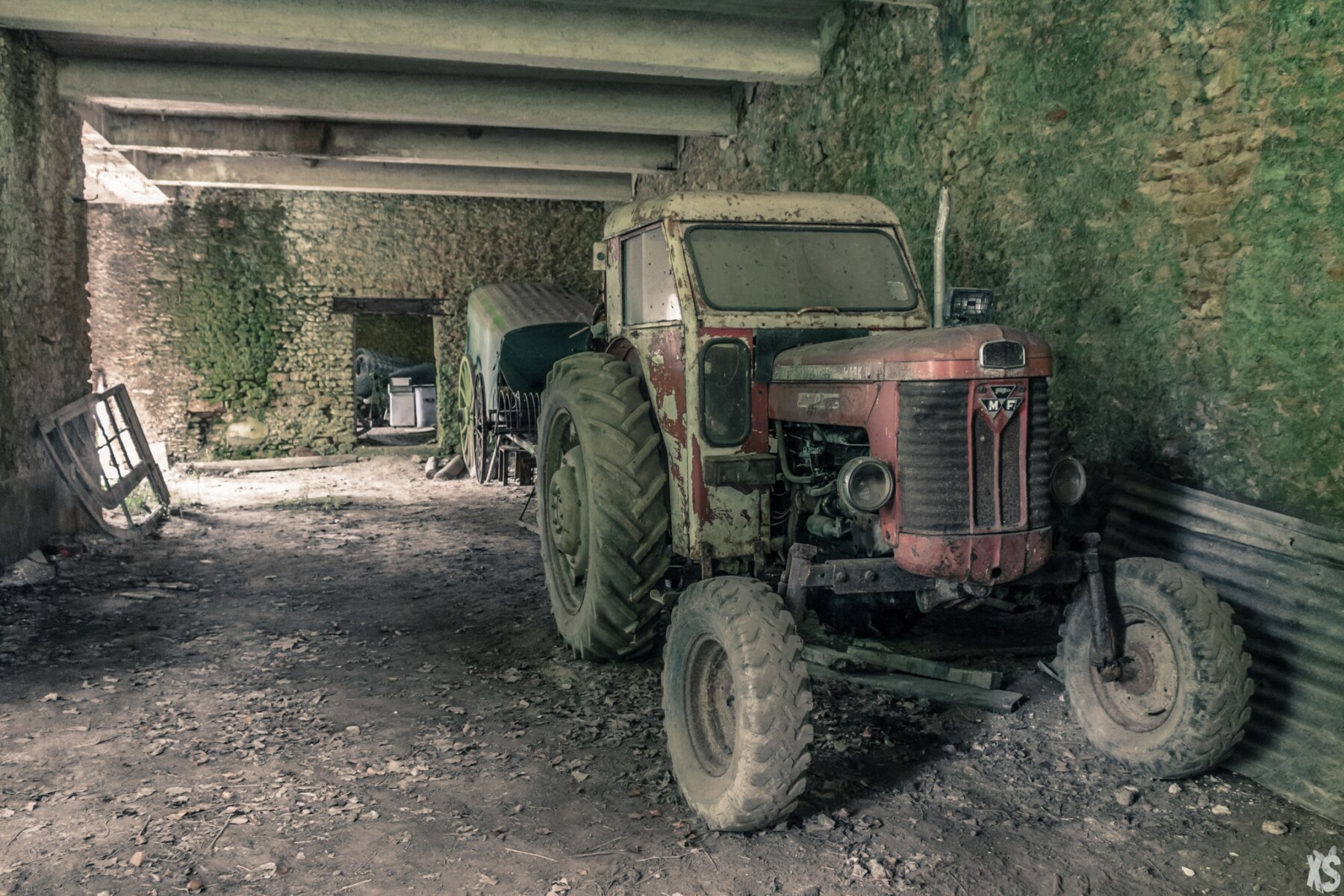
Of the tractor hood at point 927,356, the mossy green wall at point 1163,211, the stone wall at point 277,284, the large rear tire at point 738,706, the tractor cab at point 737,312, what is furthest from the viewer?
the stone wall at point 277,284

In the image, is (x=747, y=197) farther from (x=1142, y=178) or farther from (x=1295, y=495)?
(x=1295, y=495)

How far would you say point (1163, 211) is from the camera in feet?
12.1

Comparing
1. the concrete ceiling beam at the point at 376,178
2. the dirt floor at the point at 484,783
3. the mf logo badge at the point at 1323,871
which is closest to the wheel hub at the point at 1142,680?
the dirt floor at the point at 484,783

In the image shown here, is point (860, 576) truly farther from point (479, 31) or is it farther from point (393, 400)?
point (393, 400)

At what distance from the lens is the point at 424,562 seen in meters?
6.07

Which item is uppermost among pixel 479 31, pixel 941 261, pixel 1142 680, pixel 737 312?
pixel 479 31

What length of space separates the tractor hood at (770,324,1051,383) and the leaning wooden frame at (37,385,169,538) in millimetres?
5619

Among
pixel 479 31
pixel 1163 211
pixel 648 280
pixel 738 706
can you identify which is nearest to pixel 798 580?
pixel 738 706

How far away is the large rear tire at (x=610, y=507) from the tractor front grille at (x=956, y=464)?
1129 millimetres

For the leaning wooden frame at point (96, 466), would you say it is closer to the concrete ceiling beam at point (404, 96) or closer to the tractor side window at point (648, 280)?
the concrete ceiling beam at point (404, 96)

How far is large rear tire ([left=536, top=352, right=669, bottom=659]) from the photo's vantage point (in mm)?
3570

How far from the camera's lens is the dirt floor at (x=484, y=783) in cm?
239

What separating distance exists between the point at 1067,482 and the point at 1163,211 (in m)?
1.42

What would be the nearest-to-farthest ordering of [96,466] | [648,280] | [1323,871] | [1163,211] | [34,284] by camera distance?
[1323,871] < [1163,211] < [648,280] < [34,284] < [96,466]
